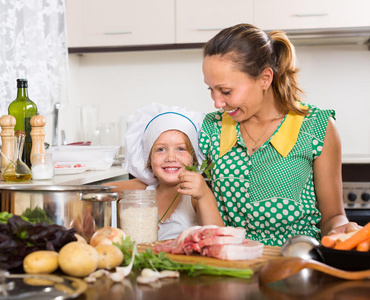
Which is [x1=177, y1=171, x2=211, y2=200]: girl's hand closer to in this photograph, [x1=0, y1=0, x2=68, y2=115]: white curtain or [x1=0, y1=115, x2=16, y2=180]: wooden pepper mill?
[x1=0, y1=115, x2=16, y2=180]: wooden pepper mill

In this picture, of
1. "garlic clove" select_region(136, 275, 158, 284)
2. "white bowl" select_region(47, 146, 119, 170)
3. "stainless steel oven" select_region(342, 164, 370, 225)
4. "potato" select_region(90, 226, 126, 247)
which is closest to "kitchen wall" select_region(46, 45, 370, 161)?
"stainless steel oven" select_region(342, 164, 370, 225)

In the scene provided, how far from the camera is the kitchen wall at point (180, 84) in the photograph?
3141 millimetres

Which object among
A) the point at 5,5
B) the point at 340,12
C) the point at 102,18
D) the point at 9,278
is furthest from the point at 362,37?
the point at 9,278

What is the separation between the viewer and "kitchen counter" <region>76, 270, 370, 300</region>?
0.77m

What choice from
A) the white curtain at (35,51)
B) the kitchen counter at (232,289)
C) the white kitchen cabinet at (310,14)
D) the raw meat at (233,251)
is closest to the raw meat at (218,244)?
the raw meat at (233,251)

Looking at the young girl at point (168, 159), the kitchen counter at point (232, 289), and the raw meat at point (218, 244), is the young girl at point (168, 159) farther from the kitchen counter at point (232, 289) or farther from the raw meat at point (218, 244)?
the kitchen counter at point (232, 289)

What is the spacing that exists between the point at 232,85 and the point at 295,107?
0.24 meters

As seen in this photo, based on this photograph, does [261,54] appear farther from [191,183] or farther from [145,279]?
[145,279]

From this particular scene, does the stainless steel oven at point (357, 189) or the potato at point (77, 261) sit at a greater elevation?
the potato at point (77, 261)

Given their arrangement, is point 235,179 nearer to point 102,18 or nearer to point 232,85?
point 232,85

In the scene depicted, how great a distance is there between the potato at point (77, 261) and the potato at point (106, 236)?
0.12 m

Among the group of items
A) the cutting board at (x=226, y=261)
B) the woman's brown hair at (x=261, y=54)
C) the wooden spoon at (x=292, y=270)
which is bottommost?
the cutting board at (x=226, y=261)

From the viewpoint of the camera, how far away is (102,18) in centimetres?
308

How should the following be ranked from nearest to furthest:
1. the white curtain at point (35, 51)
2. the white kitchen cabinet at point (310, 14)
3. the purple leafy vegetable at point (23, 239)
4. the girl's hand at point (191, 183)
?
the purple leafy vegetable at point (23, 239)
the girl's hand at point (191, 183)
the white curtain at point (35, 51)
the white kitchen cabinet at point (310, 14)
